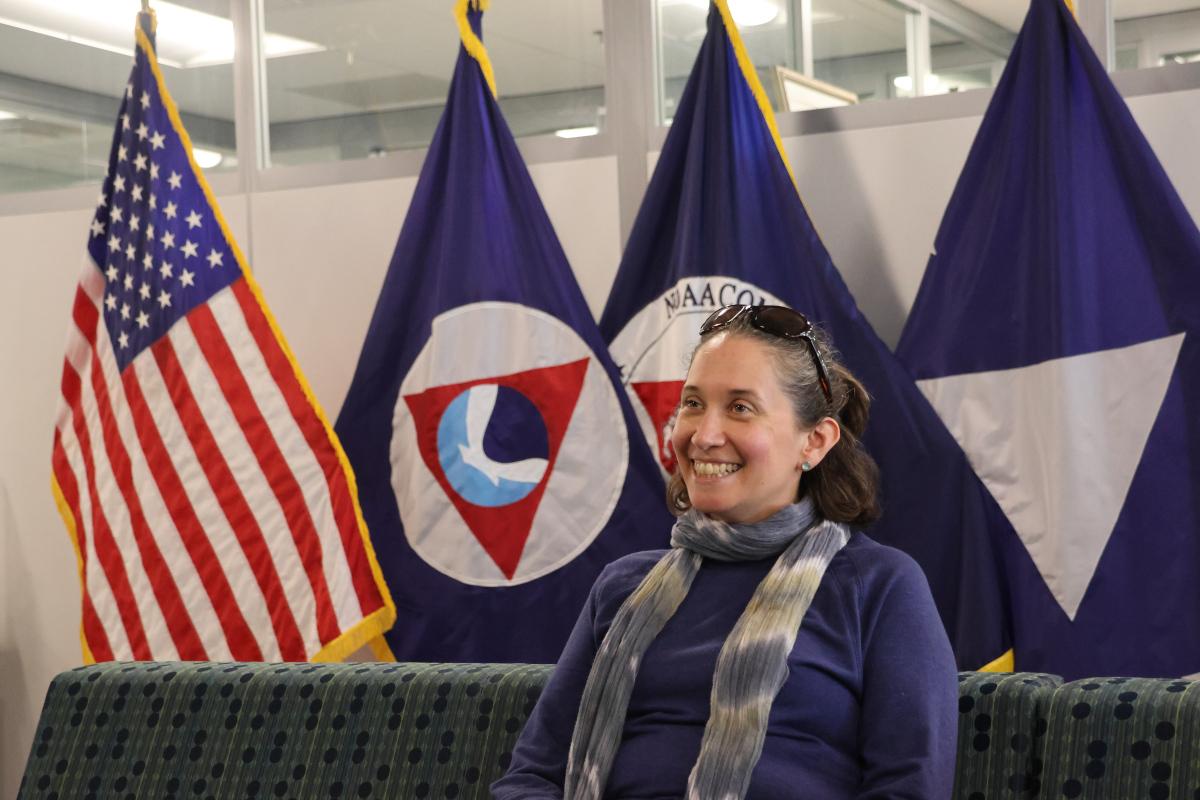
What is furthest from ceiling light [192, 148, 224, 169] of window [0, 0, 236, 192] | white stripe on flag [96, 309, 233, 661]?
white stripe on flag [96, 309, 233, 661]

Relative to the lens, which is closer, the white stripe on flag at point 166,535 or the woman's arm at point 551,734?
the woman's arm at point 551,734

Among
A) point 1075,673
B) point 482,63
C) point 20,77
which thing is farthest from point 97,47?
point 1075,673

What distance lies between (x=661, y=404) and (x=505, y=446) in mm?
341

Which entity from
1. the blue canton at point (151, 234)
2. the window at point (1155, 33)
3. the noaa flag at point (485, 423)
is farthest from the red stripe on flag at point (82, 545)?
the window at point (1155, 33)

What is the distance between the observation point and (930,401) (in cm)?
272

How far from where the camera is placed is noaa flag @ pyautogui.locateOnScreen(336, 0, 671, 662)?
3.01 meters

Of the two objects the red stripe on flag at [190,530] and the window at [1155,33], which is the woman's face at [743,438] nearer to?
the window at [1155,33]

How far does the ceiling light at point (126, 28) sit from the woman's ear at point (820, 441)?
2.14 meters

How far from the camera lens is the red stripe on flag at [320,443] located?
3047 millimetres

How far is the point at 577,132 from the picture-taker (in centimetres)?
330

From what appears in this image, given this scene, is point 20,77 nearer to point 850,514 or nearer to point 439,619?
point 439,619

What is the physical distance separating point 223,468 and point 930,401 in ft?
4.88

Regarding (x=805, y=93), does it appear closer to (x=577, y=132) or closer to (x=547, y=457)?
(x=577, y=132)

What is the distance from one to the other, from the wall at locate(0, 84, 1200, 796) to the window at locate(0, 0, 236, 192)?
17cm
